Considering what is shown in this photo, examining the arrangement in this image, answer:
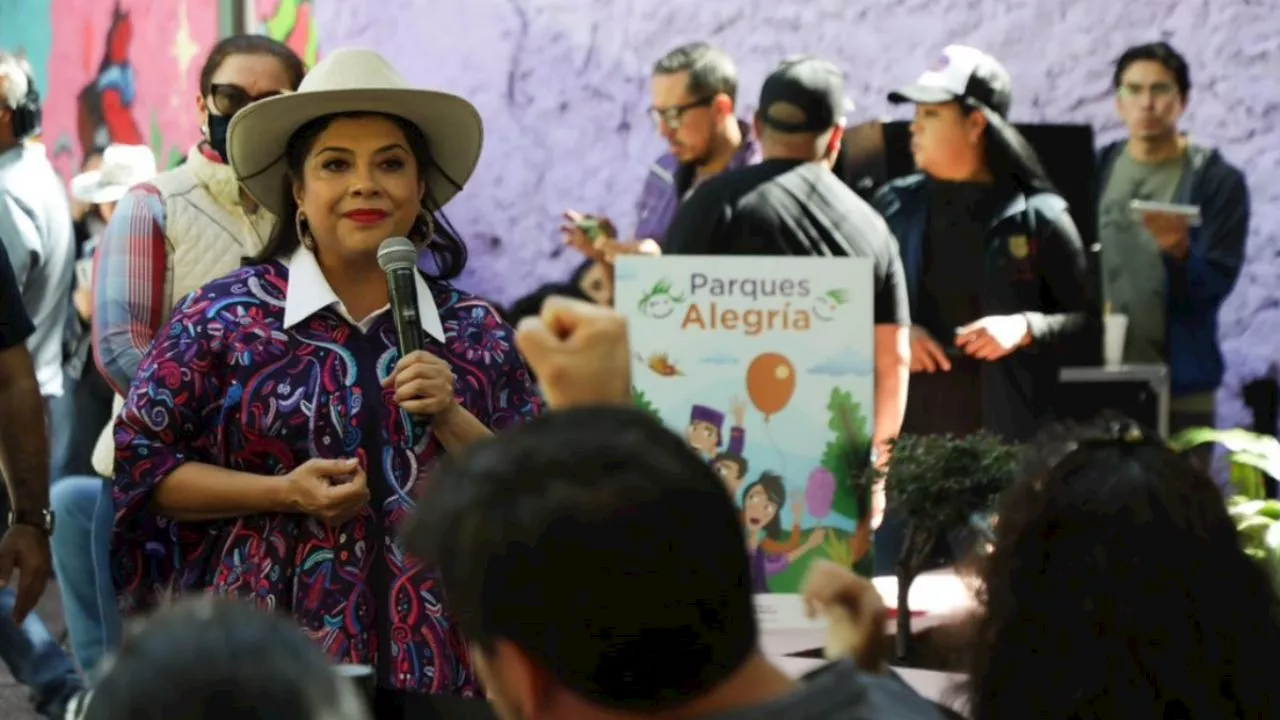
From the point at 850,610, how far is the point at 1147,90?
179 inches

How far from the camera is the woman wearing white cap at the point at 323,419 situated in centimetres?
289

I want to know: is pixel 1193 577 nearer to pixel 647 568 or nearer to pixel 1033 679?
pixel 1033 679

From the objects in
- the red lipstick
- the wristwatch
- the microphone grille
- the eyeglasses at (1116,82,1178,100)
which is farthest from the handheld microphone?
the eyeglasses at (1116,82,1178,100)

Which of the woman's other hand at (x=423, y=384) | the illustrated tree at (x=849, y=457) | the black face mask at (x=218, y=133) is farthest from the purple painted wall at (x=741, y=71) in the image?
the woman's other hand at (x=423, y=384)

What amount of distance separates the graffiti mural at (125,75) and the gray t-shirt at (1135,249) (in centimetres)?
400

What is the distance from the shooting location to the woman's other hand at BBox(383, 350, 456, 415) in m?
2.82

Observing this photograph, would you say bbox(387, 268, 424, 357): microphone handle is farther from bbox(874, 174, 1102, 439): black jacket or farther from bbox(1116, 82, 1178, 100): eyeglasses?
bbox(1116, 82, 1178, 100): eyeglasses

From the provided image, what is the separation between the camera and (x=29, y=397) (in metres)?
3.96

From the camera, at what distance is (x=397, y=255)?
9.61ft

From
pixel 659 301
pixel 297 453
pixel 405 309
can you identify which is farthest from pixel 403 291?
pixel 659 301

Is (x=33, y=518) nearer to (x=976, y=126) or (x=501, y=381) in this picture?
(x=501, y=381)

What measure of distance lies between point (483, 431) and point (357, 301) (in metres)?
0.30

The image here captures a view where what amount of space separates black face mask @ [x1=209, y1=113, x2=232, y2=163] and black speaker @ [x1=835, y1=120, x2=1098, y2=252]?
2.37 meters

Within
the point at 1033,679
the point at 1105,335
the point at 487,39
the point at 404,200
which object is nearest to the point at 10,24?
the point at 487,39
